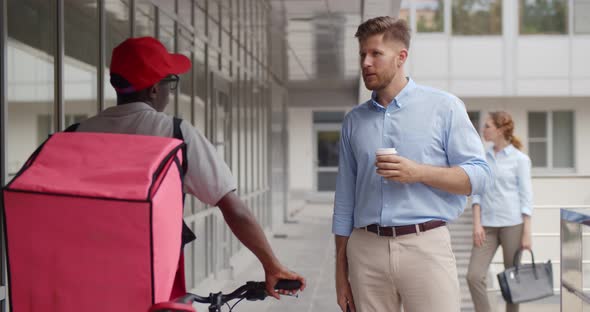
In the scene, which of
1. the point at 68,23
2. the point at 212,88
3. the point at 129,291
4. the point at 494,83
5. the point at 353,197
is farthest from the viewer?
the point at 494,83

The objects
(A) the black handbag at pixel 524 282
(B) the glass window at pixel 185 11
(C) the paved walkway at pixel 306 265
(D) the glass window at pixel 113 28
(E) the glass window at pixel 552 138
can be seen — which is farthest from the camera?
(E) the glass window at pixel 552 138

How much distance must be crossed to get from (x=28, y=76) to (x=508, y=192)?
12.1ft

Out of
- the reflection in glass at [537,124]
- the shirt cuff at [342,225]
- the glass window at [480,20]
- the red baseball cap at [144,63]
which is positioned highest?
the glass window at [480,20]

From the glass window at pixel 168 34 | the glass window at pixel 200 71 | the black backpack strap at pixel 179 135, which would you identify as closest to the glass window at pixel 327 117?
the glass window at pixel 200 71

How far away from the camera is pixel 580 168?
76.9ft

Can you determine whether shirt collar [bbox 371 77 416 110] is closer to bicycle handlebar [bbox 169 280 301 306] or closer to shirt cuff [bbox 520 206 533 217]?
bicycle handlebar [bbox 169 280 301 306]

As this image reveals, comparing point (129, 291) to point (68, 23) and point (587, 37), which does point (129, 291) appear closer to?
point (68, 23)

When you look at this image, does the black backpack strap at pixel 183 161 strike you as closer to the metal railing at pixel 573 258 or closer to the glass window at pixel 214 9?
the metal railing at pixel 573 258

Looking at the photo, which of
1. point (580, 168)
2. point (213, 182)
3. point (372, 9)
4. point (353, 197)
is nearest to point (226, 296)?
point (213, 182)

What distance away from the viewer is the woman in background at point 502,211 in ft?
19.7

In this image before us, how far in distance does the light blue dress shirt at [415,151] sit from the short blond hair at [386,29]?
21 cm

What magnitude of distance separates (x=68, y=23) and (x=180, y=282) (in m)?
2.63

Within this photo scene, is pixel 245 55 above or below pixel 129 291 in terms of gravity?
above

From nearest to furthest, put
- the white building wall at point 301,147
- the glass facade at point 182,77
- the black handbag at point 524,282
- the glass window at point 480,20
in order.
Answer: the glass facade at point 182,77
the black handbag at point 524,282
the glass window at point 480,20
the white building wall at point 301,147
